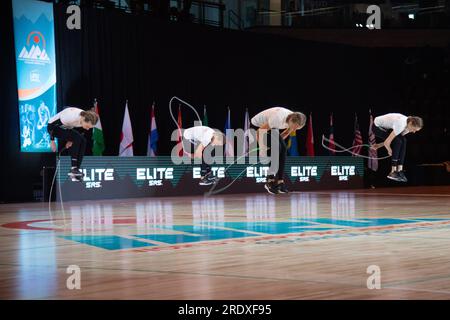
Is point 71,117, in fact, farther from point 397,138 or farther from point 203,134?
point 397,138

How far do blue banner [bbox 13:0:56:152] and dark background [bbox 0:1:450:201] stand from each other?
0.33 meters

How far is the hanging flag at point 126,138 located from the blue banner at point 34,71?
97.1 inches

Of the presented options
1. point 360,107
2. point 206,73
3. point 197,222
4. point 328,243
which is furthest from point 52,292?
point 360,107

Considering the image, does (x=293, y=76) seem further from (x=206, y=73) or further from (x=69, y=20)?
(x=69, y=20)

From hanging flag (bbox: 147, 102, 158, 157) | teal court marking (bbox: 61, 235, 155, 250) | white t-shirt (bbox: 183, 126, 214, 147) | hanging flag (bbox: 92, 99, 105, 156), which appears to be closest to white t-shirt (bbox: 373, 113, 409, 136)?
white t-shirt (bbox: 183, 126, 214, 147)

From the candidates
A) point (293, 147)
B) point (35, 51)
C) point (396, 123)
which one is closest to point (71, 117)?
point (35, 51)

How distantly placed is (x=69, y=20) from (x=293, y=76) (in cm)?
930

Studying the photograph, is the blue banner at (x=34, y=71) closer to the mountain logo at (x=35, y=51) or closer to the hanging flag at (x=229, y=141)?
the mountain logo at (x=35, y=51)

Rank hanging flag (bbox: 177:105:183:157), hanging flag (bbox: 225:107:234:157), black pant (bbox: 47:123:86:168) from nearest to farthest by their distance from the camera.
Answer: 1. black pant (bbox: 47:123:86:168)
2. hanging flag (bbox: 177:105:183:157)
3. hanging flag (bbox: 225:107:234:157)

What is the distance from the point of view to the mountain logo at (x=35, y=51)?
20328 mm

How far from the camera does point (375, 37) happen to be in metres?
31.5

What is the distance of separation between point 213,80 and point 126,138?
4535mm

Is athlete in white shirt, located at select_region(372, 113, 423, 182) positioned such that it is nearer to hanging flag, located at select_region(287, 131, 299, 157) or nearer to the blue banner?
the blue banner

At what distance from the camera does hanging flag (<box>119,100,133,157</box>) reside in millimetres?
22688
